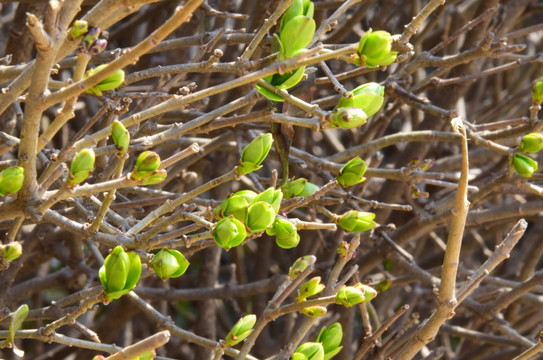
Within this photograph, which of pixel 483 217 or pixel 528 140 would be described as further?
pixel 483 217

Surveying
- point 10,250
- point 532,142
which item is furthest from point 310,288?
point 532,142

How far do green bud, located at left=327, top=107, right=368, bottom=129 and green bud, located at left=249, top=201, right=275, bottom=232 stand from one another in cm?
14

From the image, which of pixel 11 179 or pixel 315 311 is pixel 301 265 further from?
pixel 11 179

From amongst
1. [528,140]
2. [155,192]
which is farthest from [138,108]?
[528,140]

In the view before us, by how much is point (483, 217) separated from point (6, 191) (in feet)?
5.07

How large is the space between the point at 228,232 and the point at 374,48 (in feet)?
0.99

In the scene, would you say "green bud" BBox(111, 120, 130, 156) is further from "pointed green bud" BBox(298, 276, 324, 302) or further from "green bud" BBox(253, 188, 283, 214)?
"pointed green bud" BBox(298, 276, 324, 302)

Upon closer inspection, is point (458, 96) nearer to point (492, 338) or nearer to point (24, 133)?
point (492, 338)

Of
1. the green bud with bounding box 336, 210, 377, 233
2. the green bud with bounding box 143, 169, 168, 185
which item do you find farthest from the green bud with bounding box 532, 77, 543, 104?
the green bud with bounding box 143, 169, 168, 185

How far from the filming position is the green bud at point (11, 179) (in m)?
0.94

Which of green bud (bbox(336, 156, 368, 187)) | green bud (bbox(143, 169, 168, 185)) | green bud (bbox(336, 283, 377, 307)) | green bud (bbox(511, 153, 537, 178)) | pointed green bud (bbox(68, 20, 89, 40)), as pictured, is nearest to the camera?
pointed green bud (bbox(68, 20, 89, 40))

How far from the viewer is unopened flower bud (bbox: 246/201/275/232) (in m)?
0.98

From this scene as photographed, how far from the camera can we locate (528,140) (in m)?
1.44

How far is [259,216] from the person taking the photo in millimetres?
984
